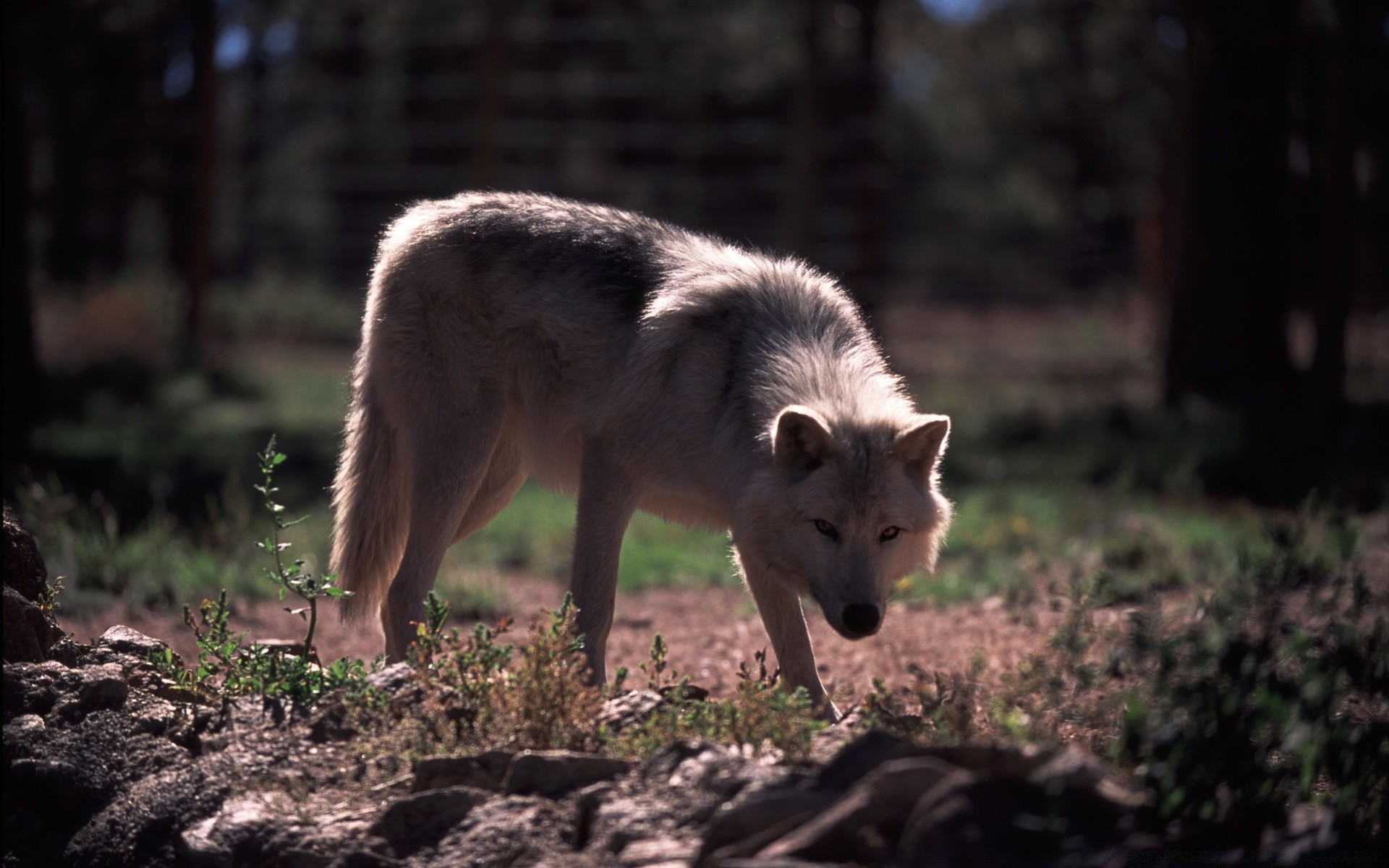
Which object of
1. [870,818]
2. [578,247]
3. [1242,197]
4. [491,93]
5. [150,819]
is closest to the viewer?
[870,818]

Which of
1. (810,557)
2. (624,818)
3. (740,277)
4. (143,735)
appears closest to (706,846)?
→ (624,818)

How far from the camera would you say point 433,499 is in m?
4.86

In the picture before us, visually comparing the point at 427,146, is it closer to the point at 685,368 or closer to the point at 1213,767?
the point at 685,368

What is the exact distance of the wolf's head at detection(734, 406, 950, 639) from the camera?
3.96 meters

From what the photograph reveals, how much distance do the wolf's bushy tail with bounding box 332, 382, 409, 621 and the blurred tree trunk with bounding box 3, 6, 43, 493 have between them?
5.28 meters

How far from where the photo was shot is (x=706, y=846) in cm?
277

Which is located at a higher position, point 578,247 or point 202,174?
point 202,174

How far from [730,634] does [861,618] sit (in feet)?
8.01

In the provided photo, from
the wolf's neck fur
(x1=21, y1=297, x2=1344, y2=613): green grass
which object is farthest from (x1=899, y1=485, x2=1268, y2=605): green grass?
the wolf's neck fur

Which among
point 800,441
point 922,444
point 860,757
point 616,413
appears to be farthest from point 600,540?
point 860,757

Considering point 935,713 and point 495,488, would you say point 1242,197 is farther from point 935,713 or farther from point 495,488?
point 935,713

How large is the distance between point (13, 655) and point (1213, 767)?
144 inches

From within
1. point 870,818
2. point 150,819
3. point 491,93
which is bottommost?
point 150,819

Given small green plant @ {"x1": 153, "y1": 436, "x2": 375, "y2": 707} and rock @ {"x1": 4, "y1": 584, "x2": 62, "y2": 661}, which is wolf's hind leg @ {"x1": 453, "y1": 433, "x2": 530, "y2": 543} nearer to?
small green plant @ {"x1": 153, "y1": 436, "x2": 375, "y2": 707}
